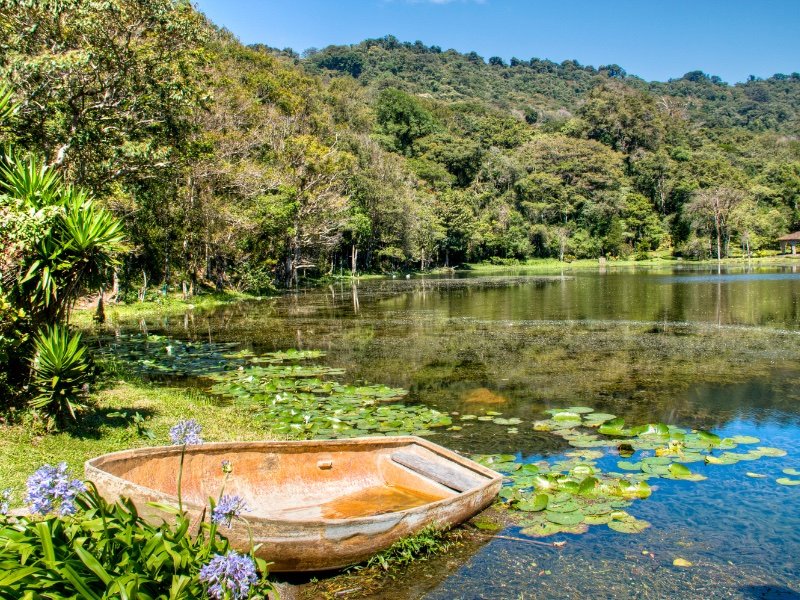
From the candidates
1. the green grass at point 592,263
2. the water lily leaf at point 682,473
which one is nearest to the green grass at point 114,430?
the water lily leaf at point 682,473

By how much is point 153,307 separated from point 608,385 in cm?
2241

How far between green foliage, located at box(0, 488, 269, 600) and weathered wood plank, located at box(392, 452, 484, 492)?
309 cm

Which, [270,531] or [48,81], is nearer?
[270,531]

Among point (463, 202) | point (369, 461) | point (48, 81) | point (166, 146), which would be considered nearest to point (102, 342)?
point (166, 146)

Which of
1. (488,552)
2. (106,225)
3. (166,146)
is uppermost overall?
(166,146)

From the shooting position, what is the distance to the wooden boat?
4.88m

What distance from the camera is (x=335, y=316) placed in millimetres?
26031

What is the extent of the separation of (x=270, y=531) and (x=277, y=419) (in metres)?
5.54

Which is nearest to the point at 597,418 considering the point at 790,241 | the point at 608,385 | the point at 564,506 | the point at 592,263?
the point at 608,385

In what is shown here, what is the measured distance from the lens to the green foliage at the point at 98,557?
3.04 meters

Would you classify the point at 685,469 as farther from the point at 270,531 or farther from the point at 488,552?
the point at 270,531

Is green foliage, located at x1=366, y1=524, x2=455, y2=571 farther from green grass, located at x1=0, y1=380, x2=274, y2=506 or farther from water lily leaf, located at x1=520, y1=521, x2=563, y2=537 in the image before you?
green grass, located at x1=0, y1=380, x2=274, y2=506

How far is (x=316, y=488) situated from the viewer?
261 inches

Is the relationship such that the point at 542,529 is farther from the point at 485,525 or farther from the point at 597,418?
the point at 597,418
